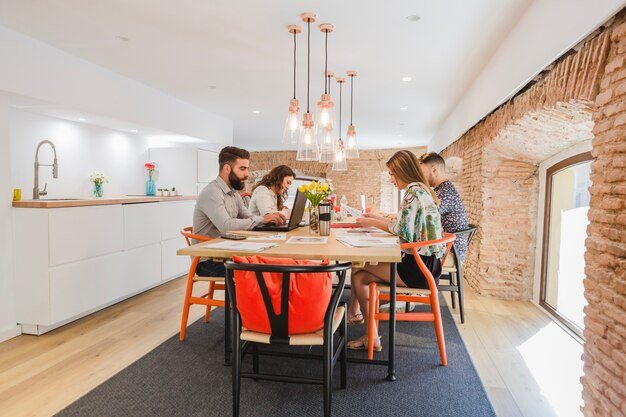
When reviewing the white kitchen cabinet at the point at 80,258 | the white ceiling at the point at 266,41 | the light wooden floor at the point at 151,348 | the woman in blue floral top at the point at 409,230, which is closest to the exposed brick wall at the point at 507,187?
the light wooden floor at the point at 151,348

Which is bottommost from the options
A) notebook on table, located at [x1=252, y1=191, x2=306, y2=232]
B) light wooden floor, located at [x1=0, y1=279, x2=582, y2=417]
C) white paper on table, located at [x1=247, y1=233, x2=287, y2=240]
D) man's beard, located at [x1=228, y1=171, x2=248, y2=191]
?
light wooden floor, located at [x1=0, y1=279, x2=582, y2=417]

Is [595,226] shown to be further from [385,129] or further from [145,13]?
[385,129]

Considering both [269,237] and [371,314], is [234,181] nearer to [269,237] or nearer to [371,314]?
[269,237]

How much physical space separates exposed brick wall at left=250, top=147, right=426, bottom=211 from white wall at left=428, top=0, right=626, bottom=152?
6926mm

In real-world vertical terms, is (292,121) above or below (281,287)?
above

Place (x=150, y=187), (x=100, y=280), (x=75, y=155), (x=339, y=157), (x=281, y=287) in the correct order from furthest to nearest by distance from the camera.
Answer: (x=150, y=187), (x=339, y=157), (x=75, y=155), (x=100, y=280), (x=281, y=287)

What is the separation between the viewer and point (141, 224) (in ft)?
13.5

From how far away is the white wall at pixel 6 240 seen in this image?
A: 302 cm

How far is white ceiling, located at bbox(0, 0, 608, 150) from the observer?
2.68 m

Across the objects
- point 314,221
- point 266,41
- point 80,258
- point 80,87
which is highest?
point 266,41

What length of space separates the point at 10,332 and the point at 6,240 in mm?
720

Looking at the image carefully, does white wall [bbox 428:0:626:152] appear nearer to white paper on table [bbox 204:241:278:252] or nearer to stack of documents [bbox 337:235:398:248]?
stack of documents [bbox 337:235:398:248]

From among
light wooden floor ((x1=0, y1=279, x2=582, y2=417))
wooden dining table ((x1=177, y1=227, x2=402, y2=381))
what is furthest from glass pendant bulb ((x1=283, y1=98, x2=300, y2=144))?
light wooden floor ((x1=0, y1=279, x2=582, y2=417))

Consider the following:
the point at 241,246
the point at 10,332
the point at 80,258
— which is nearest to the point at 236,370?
the point at 241,246
